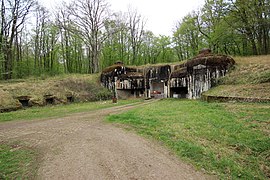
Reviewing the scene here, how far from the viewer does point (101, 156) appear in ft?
14.1

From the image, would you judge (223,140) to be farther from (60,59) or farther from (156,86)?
(60,59)

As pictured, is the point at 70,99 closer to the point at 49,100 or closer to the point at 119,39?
the point at 49,100

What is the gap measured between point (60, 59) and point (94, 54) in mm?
8473

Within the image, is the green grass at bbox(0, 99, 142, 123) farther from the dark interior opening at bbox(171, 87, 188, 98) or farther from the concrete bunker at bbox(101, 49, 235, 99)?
the dark interior opening at bbox(171, 87, 188, 98)

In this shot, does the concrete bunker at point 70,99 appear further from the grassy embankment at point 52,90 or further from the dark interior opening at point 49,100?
the dark interior opening at point 49,100

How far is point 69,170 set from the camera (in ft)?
11.9

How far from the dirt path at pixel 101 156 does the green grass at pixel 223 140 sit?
1.64ft

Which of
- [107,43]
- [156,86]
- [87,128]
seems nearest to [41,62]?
[107,43]

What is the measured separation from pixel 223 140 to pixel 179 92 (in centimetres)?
1479

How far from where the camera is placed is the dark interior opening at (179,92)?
19.1 meters

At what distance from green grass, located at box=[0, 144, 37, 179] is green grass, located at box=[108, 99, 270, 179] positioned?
3.41 metres

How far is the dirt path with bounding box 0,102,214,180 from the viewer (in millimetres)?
3420

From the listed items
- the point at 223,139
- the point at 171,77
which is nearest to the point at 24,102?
the point at 171,77

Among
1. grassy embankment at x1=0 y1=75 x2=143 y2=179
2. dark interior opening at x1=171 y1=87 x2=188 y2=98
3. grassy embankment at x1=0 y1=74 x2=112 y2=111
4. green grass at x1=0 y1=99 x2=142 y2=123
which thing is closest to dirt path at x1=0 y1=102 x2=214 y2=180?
grassy embankment at x1=0 y1=75 x2=143 y2=179
